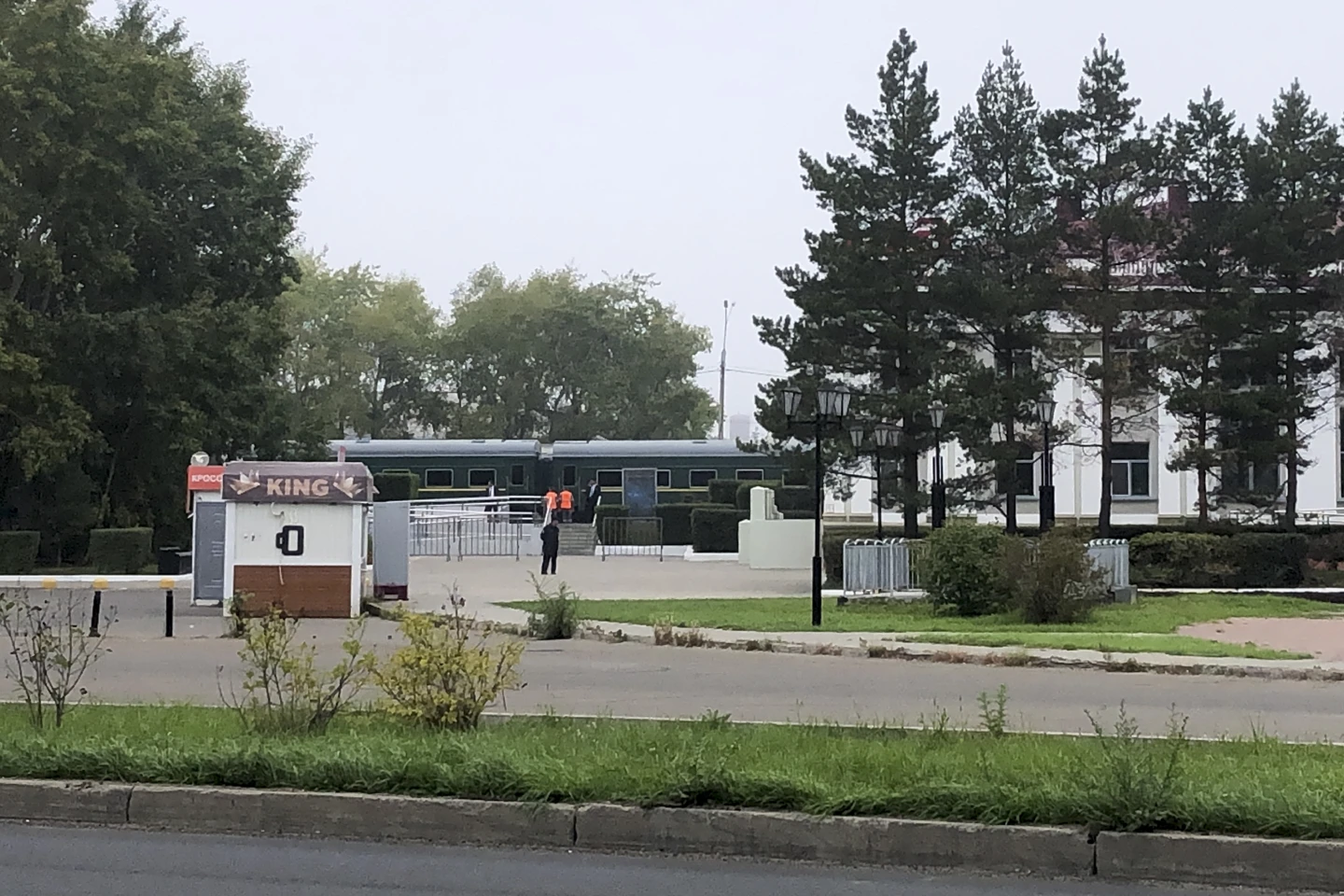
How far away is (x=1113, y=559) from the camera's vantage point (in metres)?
27.7

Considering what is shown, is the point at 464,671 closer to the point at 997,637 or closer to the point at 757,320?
the point at 997,637

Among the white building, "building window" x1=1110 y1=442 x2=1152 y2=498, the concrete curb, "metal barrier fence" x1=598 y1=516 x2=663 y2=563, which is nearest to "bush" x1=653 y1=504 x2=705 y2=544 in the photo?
"metal barrier fence" x1=598 y1=516 x2=663 y2=563

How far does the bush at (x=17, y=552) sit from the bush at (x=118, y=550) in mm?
1294

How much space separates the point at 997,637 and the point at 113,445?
27.7 metres

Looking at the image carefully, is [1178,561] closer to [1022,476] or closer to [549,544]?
[549,544]

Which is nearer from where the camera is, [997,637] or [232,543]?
[997,637]

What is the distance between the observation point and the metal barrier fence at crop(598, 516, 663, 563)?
4488cm

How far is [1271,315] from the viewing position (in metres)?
35.0

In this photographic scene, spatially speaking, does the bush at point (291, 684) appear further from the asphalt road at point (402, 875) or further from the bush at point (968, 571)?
the bush at point (968, 571)

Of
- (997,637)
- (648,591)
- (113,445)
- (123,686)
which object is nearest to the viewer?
(123,686)

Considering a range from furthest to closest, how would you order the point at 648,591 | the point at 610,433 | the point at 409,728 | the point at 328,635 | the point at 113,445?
the point at 610,433, the point at 113,445, the point at 648,591, the point at 328,635, the point at 409,728

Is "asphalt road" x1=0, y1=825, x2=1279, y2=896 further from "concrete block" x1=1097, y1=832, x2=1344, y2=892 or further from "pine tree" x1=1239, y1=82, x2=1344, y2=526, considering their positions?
"pine tree" x1=1239, y1=82, x2=1344, y2=526

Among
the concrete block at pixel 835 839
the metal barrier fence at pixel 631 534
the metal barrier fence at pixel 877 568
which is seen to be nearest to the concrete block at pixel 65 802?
the concrete block at pixel 835 839

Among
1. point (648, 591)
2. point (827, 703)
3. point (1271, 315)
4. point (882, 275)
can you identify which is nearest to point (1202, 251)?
point (1271, 315)
